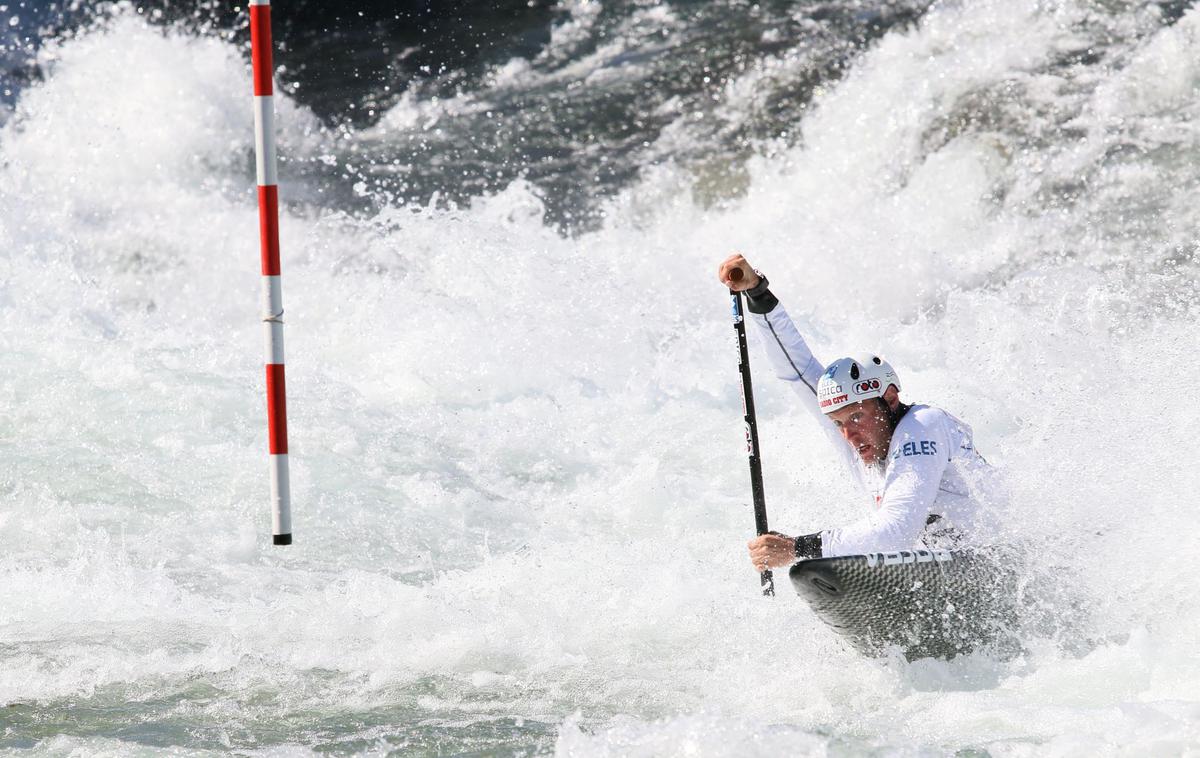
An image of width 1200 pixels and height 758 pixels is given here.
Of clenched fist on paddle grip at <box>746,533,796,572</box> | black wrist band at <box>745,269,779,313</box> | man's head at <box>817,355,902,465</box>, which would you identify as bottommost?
clenched fist on paddle grip at <box>746,533,796,572</box>

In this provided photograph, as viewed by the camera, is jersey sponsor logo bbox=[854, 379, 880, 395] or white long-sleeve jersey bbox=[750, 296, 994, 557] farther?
jersey sponsor logo bbox=[854, 379, 880, 395]

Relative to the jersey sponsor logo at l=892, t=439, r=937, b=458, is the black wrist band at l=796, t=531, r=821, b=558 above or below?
below

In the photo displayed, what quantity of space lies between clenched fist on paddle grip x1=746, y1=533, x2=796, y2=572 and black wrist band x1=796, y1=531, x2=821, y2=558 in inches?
0.9

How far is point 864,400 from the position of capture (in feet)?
15.6

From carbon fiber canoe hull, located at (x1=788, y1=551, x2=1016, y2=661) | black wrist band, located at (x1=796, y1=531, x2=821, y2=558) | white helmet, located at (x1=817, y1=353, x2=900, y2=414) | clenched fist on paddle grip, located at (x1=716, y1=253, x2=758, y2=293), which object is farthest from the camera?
clenched fist on paddle grip, located at (x1=716, y1=253, x2=758, y2=293)

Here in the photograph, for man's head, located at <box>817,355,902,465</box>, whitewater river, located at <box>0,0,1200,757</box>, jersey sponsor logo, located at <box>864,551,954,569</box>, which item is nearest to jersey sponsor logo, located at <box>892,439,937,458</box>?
man's head, located at <box>817,355,902,465</box>

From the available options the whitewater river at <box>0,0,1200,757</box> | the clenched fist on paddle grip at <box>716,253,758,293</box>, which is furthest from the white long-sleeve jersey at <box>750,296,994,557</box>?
the clenched fist on paddle grip at <box>716,253,758,293</box>

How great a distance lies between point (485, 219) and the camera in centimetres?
1045

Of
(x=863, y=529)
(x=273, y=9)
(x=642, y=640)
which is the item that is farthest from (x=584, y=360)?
(x=273, y=9)

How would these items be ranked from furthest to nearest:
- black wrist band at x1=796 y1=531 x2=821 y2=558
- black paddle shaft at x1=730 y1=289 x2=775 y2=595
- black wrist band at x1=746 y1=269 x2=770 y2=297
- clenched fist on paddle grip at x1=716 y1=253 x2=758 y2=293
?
black wrist band at x1=746 y1=269 x2=770 y2=297, clenched fist on paddle grip at x1=716 y1=253 x2=758 y2=293, black paddle shaft at x1=730 y1=289 x2=775 y2=595, black wrist band at x1=796 y1=531 x2=821 y2=558

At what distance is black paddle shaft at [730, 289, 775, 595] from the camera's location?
5.01 meters

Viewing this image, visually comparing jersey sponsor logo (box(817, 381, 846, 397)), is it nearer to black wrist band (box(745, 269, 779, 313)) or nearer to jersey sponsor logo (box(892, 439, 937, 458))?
jersey sponsor logo (box(892, 439, 937, 458))

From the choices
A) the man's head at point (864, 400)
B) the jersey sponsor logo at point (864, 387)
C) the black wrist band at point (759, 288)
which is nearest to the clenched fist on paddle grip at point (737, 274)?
the black wrist band at point (759, 288)

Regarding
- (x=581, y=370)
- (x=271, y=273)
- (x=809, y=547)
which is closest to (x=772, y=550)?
(x=809, y=547)
